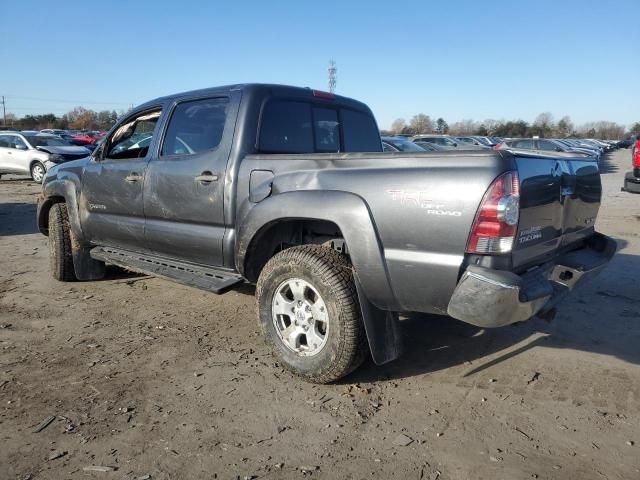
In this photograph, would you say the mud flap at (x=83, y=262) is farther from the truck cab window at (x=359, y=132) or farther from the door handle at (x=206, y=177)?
the truck cab window at (x=359, y=132)

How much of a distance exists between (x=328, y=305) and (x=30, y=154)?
56.8 ft

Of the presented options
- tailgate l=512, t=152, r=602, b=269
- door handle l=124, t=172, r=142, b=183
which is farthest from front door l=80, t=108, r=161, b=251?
tailgate l=512, t=152, r=602, b=269

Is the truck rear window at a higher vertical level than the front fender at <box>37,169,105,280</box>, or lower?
higher

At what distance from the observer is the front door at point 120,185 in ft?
15.1

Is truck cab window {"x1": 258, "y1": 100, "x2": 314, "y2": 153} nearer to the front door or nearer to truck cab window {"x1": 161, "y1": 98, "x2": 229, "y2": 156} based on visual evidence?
truck cab window {"x1": 161, "y1": 98, "x2": 229, "y2": 156}

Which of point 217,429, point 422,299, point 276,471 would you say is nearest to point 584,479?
point 422,299

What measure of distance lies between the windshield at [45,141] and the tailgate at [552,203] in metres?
18.1

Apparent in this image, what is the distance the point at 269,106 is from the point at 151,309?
7.42 ft

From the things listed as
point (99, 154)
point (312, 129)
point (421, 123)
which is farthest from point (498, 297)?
point (421, 123)

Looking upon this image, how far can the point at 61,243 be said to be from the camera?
18.3ft

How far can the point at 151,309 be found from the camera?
4.92 m

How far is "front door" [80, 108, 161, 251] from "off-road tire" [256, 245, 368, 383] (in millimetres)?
1720

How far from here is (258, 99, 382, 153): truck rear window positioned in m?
4.00

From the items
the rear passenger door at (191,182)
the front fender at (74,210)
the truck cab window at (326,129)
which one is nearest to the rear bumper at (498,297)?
the rear passenger door at (191,182)
